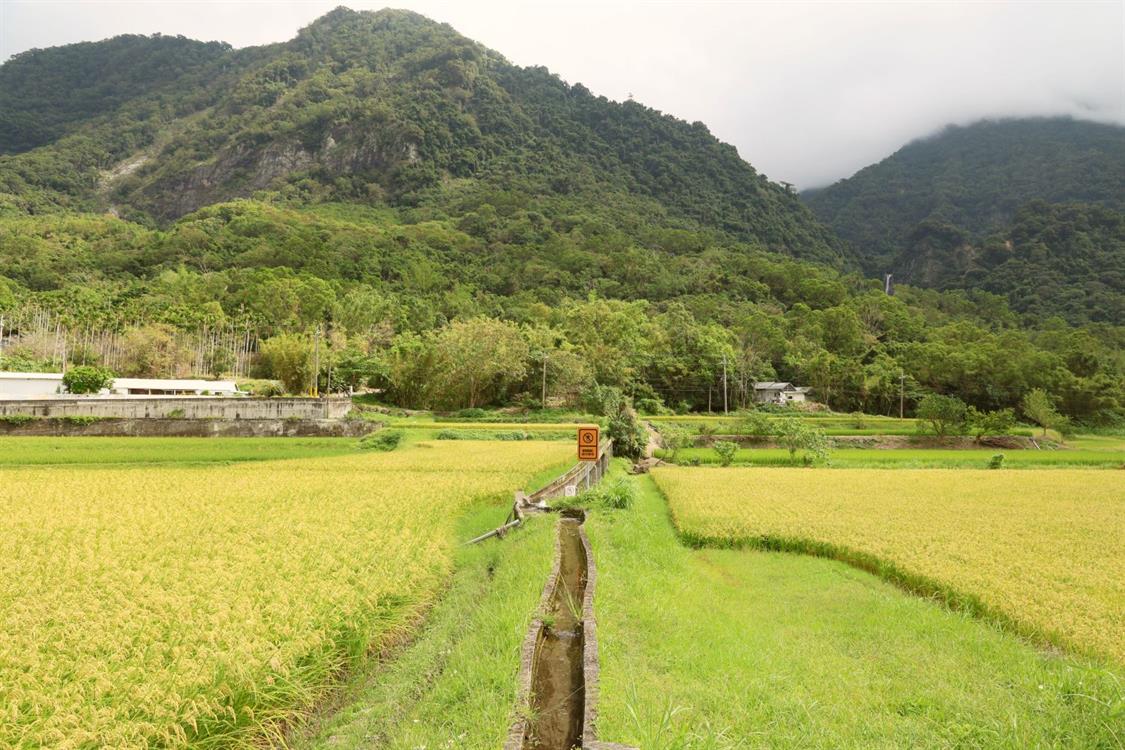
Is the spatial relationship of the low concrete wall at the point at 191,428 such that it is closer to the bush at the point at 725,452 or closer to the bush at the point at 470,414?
the bush at the point at 470,414

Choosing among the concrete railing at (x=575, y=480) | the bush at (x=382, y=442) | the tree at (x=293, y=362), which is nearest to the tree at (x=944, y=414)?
the concrete railing at (x=575, y=480)

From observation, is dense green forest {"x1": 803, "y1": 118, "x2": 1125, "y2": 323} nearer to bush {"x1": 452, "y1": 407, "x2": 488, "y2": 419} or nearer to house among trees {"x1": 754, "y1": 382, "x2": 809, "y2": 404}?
house among trees {"x1": 754, "y1": 382, "x2": 809, "y2": 404}

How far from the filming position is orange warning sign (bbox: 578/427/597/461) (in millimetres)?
20203

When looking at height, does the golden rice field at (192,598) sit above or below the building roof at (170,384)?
below

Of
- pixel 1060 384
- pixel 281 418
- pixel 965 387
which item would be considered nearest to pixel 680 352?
pixel 965 387

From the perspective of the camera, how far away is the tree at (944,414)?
126ft

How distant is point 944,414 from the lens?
1518 inches

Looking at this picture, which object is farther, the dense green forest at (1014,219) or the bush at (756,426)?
the dense green forest at (1014,219)

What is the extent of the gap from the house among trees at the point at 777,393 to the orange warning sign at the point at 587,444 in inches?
1821

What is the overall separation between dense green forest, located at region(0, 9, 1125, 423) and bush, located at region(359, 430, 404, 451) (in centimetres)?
2076

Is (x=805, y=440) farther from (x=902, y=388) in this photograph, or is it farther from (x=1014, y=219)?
(x=1014, y=219)

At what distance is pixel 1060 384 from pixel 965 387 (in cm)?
752

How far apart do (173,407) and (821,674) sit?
34.9 metres

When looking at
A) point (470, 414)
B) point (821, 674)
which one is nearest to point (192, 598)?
point (821, 674)
